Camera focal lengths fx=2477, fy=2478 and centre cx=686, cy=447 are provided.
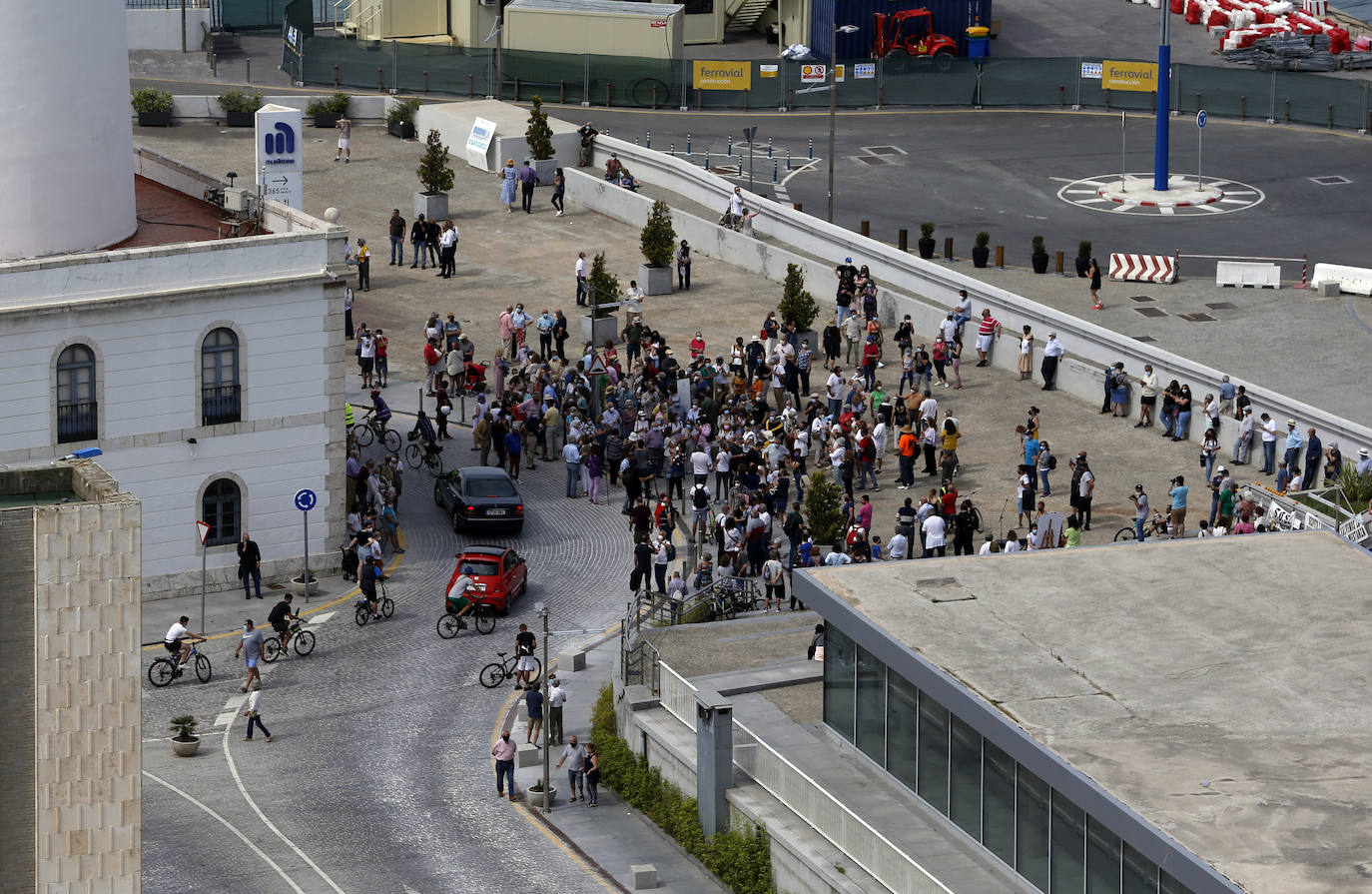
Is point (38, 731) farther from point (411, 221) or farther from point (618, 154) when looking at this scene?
point (618, 154)

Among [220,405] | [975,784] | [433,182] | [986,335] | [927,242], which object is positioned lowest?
[975,784]

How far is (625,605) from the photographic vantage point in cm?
5300

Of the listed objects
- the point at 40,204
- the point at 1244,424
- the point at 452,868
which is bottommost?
the point at 452,868

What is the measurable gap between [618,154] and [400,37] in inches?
711

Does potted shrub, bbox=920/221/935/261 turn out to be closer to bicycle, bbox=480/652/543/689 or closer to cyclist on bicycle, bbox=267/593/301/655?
bicycle, bbox=480/652/543/689

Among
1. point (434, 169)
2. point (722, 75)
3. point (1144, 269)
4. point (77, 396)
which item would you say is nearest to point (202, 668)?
point (77, 396)

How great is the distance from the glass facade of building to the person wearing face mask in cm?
582

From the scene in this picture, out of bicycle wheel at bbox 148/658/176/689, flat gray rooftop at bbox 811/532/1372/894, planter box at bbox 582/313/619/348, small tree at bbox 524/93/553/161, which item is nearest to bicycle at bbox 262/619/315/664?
bicycle wheel at bbox 148/658/176/689

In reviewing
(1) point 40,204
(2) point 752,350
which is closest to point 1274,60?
(2) point 752,350

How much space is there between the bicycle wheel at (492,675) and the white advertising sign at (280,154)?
45.1 ft

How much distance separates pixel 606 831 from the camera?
43.0 m

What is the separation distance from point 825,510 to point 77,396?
15757mm

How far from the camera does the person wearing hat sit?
79.7 metres

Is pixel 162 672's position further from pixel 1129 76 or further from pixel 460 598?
pixel 1129 76
